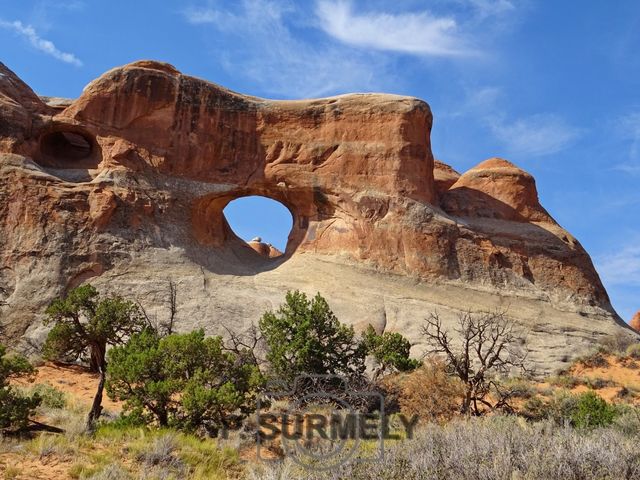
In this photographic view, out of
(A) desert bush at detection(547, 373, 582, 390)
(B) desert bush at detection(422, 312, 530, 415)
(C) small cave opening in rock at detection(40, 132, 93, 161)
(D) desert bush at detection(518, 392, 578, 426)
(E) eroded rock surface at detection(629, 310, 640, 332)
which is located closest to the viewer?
(D) desert bush at detection(518, 392, 578, 426)

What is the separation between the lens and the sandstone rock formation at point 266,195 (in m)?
26.3

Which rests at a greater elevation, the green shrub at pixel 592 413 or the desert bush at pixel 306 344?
the desert bush at pixel 306 344

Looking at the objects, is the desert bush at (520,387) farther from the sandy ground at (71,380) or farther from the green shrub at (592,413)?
the sandy ground at (71,380)

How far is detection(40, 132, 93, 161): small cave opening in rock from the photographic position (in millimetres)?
30906

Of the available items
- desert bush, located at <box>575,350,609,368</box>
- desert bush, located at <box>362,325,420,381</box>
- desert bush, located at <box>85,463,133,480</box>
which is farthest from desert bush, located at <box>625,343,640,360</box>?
desert bush, located at <box>85,463,133,480</box>

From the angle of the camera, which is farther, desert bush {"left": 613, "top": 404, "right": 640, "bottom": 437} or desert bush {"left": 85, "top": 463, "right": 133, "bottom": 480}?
desert bush {"left": 613, "top": 404, "right": 640, "bottom": 437}

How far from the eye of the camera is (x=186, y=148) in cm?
3062

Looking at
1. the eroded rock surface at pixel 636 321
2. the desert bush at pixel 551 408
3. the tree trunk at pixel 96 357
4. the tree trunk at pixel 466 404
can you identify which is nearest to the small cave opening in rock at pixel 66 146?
the tree trunk at pixel 96 357

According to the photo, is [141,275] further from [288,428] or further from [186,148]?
[288,428]

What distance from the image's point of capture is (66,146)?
31891 mm

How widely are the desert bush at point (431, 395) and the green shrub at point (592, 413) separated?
8.75 ft

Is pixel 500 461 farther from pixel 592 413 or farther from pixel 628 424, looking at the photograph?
pixel 592 413

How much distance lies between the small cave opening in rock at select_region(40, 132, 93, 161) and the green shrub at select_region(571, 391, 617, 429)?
25.2 meters

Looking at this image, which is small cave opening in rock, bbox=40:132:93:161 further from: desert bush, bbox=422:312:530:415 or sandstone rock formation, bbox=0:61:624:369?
desert bush, bbox=422:312:530:415
